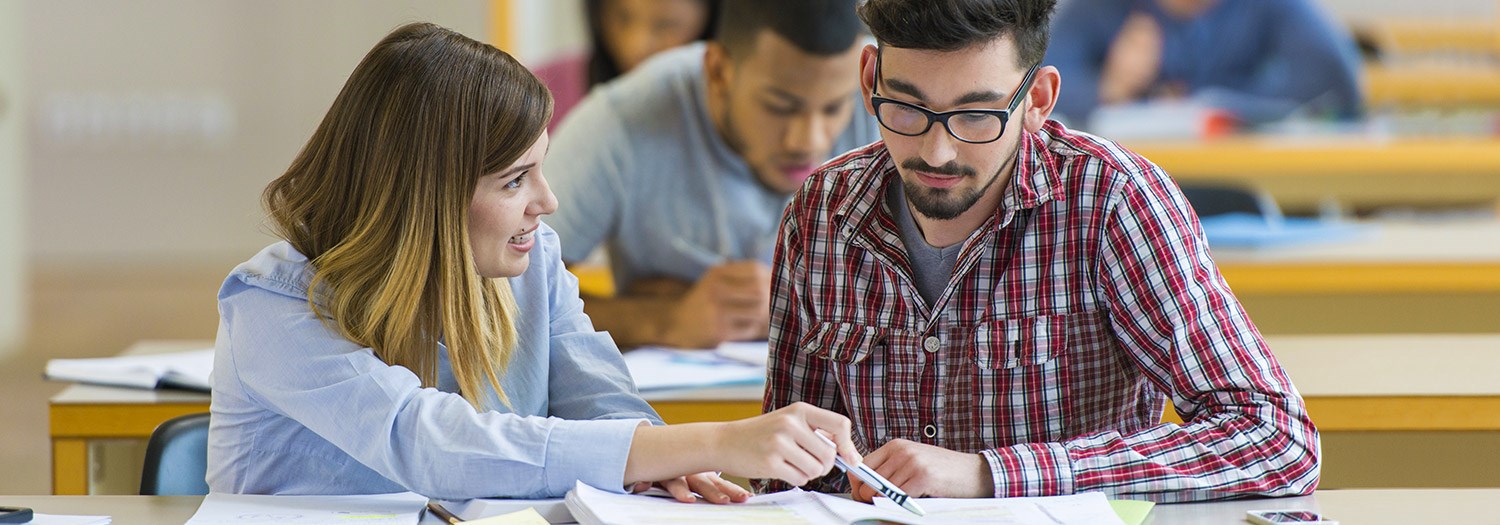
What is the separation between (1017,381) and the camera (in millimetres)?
1591

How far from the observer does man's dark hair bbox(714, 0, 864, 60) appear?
2157 mm

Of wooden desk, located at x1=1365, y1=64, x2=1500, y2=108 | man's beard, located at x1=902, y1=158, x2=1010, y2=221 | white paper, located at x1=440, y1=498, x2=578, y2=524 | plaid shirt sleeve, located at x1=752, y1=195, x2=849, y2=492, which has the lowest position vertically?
white paper, located at x1=440, y1=498, x2=578, y2=524

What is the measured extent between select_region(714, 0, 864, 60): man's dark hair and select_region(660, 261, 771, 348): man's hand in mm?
318

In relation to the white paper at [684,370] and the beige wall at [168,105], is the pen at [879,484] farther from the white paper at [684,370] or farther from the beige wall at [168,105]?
the beige wall at [168,105]

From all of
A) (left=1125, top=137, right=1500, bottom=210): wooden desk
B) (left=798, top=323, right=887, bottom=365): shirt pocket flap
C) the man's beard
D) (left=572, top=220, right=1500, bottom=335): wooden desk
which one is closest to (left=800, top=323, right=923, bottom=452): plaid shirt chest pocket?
(left=798, top=323, right=887, bottom=365): shirt pocket flap

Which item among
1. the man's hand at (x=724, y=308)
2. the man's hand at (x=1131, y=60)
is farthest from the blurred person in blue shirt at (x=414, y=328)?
the man's hand at (x=1131, y=60)

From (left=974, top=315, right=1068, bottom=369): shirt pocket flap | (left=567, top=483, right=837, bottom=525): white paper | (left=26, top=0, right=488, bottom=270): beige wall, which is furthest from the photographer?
(left=26, top=0, right=488, bottom=270): beige wall

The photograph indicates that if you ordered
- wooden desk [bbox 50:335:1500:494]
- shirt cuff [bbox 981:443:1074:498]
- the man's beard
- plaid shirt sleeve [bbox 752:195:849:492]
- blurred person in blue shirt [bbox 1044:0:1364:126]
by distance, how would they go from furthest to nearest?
blurred person in blue shirt [bbox 1044:0:1364:126] < wooden desk [bbox 50:335:1500:494] < plaid shirt sleeve [bbox 752:195:849:492] < the man's beard < shirt cuff [bbox 981:443:1074:498]

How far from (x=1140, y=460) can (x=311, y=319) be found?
729mm

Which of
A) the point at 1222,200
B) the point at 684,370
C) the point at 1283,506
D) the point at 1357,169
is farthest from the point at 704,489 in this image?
the point at 1357,169

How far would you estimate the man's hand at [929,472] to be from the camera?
1.34 meters

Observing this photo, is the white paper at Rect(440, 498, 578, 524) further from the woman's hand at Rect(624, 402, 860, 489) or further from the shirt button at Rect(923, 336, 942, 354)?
the shirt button at Rect(923, 336, 942, 354)

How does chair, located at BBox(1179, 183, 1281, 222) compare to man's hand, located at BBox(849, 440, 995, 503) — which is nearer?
man's hand, located at BBox(849, 440, 995, 503)

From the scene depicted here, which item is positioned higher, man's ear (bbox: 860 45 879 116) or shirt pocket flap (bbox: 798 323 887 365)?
man's ear (bbox: 860 45 879 116)
